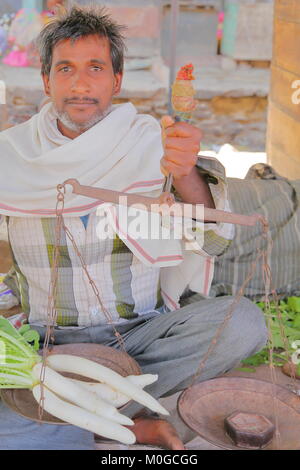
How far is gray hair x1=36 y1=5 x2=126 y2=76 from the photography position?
2.45m

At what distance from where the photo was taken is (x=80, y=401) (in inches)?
82.9

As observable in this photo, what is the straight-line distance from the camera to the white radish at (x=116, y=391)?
7.10 ft

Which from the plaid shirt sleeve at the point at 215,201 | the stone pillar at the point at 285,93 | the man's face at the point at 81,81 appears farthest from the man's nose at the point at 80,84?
the stone pillar at the point at 285,93

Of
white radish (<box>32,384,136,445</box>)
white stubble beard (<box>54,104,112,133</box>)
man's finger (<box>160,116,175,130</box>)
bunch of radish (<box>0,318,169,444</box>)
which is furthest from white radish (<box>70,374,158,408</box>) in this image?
white stubble beard (<box>54,104,112,133</box>)

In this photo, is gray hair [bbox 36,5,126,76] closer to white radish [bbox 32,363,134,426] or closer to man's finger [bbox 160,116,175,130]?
man's finger [bbox 160,116,175,130]

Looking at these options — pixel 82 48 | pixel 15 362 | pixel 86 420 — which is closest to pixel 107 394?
pixel 86 420

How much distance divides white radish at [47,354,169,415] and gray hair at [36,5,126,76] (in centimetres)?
110

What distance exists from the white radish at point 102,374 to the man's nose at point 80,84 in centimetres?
94

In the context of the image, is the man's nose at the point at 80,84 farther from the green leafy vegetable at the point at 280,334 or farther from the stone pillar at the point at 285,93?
the stone pillar at the point at 285,93

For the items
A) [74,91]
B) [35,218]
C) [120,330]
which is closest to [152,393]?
[120,330]

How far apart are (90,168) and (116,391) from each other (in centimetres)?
82

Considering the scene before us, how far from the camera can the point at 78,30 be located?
2439 millimetres

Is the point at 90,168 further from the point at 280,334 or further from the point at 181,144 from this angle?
the point at 280,334

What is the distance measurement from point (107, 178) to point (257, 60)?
27.1ft
